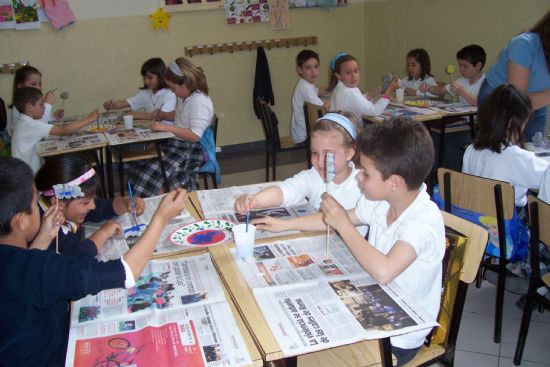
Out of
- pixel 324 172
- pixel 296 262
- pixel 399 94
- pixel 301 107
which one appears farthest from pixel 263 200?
pixel 399 94

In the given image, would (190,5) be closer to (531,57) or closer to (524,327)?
(531,57)

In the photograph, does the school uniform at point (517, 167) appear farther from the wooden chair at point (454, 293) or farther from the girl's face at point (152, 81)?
the girl's face at point (152, 81)

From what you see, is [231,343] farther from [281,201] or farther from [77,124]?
[77,124]

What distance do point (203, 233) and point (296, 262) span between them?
0.44m

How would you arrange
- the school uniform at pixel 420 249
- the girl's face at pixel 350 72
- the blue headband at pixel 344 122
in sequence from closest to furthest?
the school uniform at pixel 420 249 → the blue headband at pixel 344 122 → the girl's face at pixel 350 72

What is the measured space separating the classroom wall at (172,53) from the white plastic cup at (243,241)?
14.4ft

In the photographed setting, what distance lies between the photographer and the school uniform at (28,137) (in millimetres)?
3654

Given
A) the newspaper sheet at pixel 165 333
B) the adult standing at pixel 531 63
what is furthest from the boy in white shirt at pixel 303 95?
the newspaper sheet at pixel 165 333

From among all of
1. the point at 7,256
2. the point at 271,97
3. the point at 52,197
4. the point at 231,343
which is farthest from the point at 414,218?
the point at 271,97

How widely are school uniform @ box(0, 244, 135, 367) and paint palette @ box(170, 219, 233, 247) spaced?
0.47 metres

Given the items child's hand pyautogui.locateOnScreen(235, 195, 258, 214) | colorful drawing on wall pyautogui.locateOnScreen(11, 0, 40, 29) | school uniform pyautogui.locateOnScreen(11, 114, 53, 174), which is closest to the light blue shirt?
child's hand pyautogui.locateOnScreen(235, 195, 258, 214)

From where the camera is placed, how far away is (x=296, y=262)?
1.57m

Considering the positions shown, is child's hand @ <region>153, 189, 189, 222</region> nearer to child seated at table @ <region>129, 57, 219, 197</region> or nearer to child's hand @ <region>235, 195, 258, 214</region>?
child's hand @ <region>235, 195, 258, 214</region>

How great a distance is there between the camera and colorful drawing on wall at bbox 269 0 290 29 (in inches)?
231
